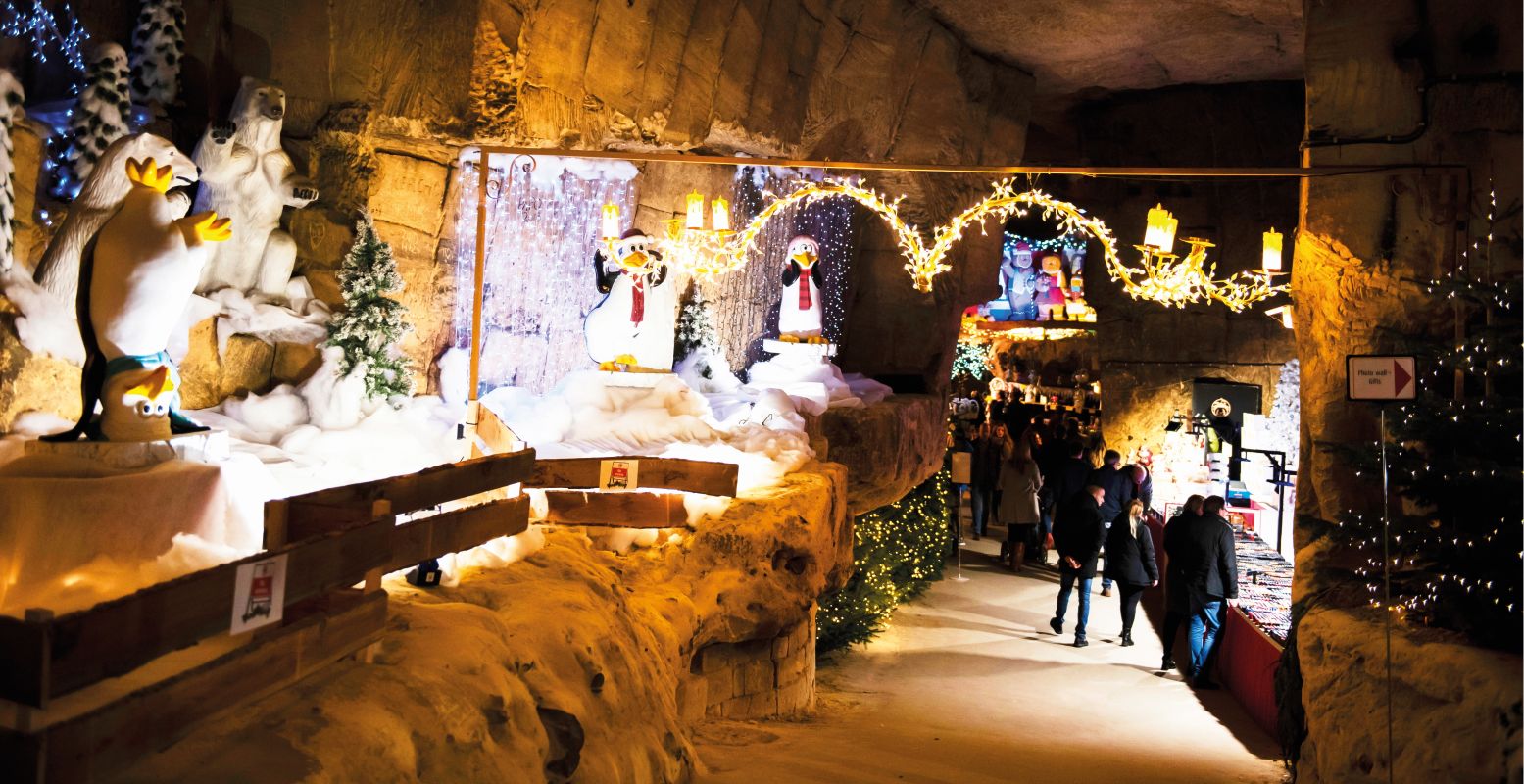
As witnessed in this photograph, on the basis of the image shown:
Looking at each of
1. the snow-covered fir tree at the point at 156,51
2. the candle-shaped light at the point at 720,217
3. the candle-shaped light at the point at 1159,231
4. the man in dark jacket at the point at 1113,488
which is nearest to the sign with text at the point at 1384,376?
the candle-shaped light at the point at 1159,231

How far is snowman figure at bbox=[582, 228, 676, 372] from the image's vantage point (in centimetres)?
947

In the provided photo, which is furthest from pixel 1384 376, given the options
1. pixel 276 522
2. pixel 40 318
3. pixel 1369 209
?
pixel 40 318

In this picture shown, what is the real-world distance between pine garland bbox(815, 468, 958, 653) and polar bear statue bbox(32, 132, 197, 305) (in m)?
6.26

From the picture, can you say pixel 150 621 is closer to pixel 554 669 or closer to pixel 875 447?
pixel 554 669

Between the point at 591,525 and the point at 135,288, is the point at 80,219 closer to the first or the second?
the point at 135,288

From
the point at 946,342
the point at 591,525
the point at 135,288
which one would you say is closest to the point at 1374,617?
the point at 591,525

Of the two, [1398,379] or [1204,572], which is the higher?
[1398,379]

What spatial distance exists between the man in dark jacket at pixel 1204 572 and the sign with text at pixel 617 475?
458cm

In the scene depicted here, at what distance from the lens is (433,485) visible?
14.1 ft

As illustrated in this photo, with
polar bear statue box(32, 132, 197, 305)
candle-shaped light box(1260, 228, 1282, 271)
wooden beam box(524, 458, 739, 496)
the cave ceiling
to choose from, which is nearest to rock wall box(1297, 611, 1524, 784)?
wooden beam box(524, 458, 739, 496)

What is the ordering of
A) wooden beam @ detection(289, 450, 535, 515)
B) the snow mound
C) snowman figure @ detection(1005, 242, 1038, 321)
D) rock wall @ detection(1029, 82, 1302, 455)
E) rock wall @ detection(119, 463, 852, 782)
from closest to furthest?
rock wall @ detection(119, 463, 852, 782) < wooden beam @ detection(289, 450, 535, 515) < the snow mound < rock wall @ detection(1029, 82, 1302, 455) < snowman figure @ detection(1005, 242, 1038, 321)

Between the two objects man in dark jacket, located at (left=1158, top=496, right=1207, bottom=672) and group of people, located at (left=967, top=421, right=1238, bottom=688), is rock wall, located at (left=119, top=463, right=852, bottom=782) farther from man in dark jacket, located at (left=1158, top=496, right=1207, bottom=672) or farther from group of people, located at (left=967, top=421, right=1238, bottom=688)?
group of people, located at (left=967, top=421, right=1238, bottom=688)

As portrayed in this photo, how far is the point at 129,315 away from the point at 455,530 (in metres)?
1.56

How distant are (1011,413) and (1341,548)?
39.7ft
